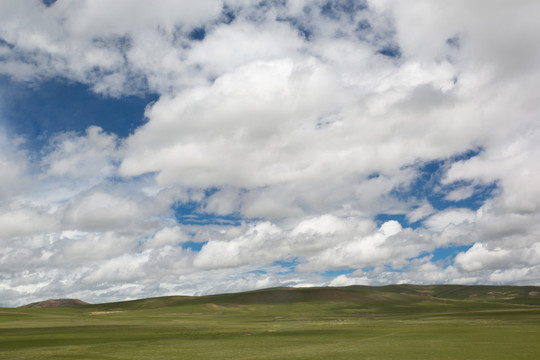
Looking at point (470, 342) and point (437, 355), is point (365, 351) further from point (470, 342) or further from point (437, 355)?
point (470, 342)

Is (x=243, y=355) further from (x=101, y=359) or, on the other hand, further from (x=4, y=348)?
(x=4, y=348)

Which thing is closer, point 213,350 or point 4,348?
point 213,350

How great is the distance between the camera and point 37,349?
54.6m

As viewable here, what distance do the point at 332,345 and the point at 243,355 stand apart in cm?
1370

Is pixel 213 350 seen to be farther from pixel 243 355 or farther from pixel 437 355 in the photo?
pixel 437 355

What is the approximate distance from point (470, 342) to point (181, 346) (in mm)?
36760

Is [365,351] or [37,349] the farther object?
[37,349]

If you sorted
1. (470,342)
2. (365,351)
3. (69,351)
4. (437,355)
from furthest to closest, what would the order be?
1. (470,342)
2. (69,351)
3. (365,351)
4. (437,355)

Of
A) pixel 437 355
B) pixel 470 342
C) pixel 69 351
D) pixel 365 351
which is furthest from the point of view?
pixel 470 342

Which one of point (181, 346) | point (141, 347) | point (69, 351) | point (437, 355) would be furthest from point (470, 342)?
point (69, 351)

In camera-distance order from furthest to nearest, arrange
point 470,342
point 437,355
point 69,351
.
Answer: point 470,342 < point 69,351 < point 437,355

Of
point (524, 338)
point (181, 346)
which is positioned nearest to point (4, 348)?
point (181, 346)

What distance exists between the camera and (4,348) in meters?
57.0

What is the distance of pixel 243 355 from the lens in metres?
46.3
